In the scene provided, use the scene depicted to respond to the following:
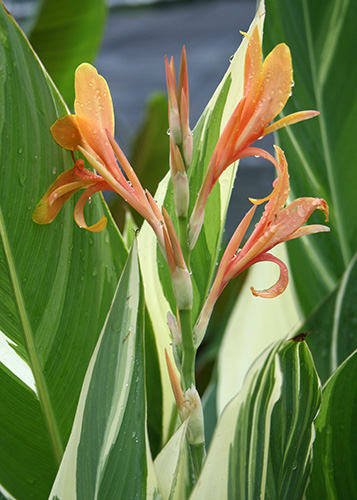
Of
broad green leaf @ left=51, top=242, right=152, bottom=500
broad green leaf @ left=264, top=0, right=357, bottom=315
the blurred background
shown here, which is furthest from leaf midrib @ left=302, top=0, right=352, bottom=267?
the blurred background

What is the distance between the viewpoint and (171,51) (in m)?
2.12

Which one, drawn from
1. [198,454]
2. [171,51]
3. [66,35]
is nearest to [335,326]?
[198,454]

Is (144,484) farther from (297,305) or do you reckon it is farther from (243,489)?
(297,305)

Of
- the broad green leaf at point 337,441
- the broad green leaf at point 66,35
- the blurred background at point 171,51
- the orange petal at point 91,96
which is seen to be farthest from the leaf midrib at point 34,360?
the blurred background at point 171,51

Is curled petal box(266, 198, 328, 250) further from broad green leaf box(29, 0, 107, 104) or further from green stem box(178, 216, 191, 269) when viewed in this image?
broad green leaf box(29, 0, 107, 104)

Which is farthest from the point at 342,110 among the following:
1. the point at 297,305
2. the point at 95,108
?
the point at 95,108

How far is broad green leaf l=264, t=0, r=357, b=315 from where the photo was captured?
1.96ft

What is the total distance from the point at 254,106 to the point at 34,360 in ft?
0.85

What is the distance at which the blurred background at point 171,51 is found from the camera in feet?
6.61

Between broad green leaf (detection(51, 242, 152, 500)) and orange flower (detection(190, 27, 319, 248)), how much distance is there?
0.08m

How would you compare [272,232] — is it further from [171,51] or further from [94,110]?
[171,51]

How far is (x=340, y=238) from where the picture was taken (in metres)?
0.62

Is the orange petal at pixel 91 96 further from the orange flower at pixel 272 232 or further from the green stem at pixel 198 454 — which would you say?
the green stem at pixel 198 454

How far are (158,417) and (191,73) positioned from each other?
5.72ft
